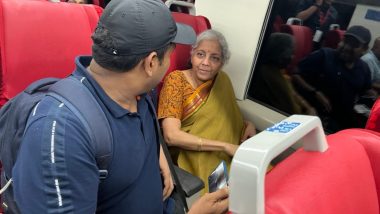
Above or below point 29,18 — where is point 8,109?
below

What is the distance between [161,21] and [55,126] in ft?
1.03

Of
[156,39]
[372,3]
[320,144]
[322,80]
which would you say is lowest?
[322,80]

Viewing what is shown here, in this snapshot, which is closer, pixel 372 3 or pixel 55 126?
pixel 55 126

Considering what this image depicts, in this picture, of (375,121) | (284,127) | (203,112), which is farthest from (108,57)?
(203,112)

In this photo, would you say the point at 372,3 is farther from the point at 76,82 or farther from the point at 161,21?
the point at 76,82

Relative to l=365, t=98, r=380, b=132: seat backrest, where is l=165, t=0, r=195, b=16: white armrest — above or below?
above

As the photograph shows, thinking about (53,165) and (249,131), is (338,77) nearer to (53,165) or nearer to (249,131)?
(249,131)

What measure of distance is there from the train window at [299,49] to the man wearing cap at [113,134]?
2.75 feet

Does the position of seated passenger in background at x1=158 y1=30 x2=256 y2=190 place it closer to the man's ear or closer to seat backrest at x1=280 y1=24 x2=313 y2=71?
seat backrest at x1=280 y1=24 x2=313 y2=71

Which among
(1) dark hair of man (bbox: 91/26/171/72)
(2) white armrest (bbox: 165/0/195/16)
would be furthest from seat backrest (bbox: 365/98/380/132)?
(2) white armrest (bbox: 165/0/195/16)

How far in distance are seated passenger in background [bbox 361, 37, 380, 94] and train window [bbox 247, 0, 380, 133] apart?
0.17 ft

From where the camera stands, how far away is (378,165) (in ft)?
2.60

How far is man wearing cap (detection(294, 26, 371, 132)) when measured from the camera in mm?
1406

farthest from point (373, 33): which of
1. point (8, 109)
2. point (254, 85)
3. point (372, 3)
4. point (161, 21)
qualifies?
point (8, 109)
